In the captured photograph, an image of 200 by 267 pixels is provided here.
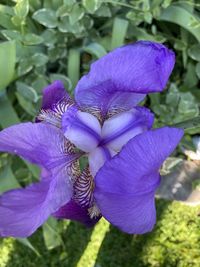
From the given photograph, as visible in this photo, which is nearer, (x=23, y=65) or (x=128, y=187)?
(x=128, y=187)

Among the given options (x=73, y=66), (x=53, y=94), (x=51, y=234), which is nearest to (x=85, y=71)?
(x=73, y=66)

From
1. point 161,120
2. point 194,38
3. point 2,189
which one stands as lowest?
point 2,189

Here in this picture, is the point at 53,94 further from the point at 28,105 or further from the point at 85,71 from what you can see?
the point at 85,71

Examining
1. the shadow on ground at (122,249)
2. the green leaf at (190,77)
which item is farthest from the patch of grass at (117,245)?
the green leaf at (190,77)

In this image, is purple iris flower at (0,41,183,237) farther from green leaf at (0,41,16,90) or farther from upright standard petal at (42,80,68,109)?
green leaf at (0,41,16,90)

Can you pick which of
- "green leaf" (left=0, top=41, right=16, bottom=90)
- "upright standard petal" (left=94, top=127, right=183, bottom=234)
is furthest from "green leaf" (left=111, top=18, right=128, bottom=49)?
"upright standard petal" (left=94, top=127, right=183, bottom=234)

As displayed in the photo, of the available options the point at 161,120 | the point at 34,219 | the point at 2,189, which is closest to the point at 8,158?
the point at 2,189

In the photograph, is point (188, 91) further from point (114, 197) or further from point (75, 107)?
point (114, 197)
